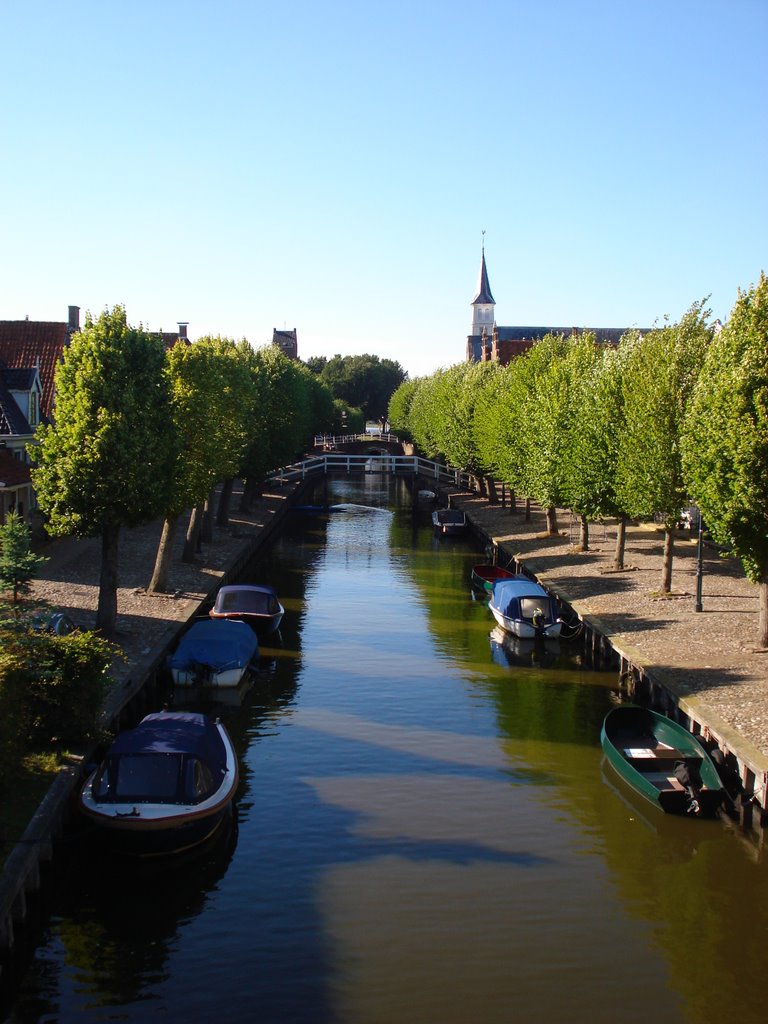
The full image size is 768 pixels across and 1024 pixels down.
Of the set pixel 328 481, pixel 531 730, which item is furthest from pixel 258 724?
pixel 328 481

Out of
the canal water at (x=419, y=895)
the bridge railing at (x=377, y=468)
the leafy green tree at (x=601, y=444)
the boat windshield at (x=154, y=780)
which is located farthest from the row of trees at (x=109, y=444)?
the bridge railing at (x=377, y=468)

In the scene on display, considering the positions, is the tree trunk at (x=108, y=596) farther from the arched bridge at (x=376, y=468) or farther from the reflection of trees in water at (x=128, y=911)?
the arched bridge at (x=376, y=468)

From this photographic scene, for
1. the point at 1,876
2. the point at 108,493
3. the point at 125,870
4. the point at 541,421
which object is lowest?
the point at 125,870

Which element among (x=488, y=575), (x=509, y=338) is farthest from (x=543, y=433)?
(x=509, y=338)

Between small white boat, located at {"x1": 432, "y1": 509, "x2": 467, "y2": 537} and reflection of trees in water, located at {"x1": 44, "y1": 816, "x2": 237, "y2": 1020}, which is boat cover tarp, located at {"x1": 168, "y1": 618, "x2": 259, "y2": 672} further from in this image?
small white boat, located at {"x1": 432, "y1": 509, "x2": 467, "y2": 537}

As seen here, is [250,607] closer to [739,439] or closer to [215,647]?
[215,647]

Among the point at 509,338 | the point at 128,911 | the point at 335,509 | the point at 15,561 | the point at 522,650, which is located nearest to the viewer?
the point at 128,911

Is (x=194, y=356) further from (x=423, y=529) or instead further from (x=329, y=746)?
(x=423, y=529)

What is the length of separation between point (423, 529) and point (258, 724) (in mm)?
54254

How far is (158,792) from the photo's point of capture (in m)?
22.5

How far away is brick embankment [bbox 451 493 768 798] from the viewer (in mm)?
28812

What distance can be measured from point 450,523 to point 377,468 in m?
57.0

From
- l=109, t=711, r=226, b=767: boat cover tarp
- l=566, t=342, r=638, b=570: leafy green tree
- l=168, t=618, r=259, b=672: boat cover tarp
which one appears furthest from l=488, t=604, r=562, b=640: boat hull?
l=109, t=711, r=226, b=767: boat cover tarp

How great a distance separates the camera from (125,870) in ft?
72.4
